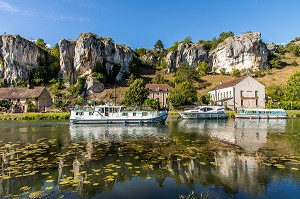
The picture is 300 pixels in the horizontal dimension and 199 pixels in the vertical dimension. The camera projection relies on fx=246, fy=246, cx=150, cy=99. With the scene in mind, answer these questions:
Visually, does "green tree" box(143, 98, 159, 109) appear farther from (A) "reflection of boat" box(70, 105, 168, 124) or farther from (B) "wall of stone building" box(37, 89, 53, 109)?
(B) "wall of stone building" box(37, 89, 53, 109)

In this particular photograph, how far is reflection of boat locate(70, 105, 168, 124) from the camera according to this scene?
41.9 meters

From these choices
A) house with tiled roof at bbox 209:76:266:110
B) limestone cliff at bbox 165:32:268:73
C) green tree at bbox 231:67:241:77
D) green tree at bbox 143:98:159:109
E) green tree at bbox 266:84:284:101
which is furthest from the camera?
limestone cliff at bbox 165:32:268:73

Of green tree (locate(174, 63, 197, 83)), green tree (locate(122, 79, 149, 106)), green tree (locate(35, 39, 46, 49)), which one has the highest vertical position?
green tree (locate(35, 39, 46, 49))

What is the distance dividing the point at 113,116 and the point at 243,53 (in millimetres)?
89557

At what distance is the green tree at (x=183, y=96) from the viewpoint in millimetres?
69562

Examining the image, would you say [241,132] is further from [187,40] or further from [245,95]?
[187,40]

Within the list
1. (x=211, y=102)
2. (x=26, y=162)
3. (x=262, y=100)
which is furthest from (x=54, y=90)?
(x=26, y=162)

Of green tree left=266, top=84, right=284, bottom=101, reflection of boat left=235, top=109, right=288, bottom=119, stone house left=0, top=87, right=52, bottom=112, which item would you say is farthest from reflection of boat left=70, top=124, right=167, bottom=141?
green tree left=266, top=84, right=284, bottom=101

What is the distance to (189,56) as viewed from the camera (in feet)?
404

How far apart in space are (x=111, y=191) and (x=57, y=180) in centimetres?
274

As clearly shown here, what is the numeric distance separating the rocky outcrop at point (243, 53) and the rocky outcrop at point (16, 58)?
8282 centimetres

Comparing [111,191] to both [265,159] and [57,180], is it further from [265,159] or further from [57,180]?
[265,159]

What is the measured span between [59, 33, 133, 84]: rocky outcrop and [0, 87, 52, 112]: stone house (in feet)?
55.9

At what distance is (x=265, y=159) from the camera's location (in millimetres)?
13891
